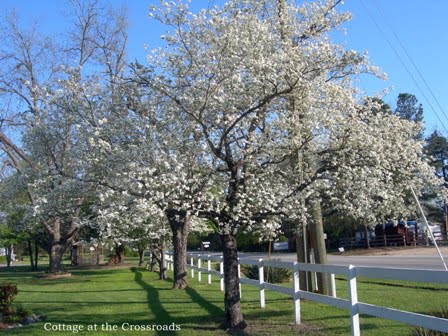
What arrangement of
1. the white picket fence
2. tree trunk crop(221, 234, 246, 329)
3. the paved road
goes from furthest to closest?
1. the paved road
2. tree trunk crop(221, 234, 246, 329)
3. the white picket fence

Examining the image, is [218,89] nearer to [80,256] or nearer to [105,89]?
[105,89]

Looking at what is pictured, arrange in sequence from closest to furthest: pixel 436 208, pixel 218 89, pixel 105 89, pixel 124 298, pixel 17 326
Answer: pixel 218 89
pixel 105 89
pixel 17 326
pixel 124 298
pixel 436 208

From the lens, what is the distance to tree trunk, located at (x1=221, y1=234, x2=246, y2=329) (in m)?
10.7

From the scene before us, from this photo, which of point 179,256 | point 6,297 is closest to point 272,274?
point 179,256

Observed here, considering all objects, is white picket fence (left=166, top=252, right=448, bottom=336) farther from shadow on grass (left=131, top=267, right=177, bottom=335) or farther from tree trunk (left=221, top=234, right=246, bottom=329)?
shadow on grass (left=131, top=267, right=177, bottom=335)

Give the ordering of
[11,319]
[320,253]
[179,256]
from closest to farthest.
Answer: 1. [11,319]
2. [320,253]
3. [179,256]

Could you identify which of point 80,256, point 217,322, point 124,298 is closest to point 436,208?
point 80,256

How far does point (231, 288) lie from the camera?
1082 centimetres

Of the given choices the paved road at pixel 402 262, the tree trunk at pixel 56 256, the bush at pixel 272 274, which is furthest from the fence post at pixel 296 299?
the tree trunk at pixel 56 256

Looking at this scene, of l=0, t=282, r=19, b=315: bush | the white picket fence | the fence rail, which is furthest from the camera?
the fence rail

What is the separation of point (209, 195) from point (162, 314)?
4669mm

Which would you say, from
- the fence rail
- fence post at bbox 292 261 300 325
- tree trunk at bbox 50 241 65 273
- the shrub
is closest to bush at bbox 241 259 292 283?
fence post at bbox 292 261 300 325

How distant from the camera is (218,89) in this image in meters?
9.64

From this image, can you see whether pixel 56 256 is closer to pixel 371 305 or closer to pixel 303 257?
pixel 303 257
